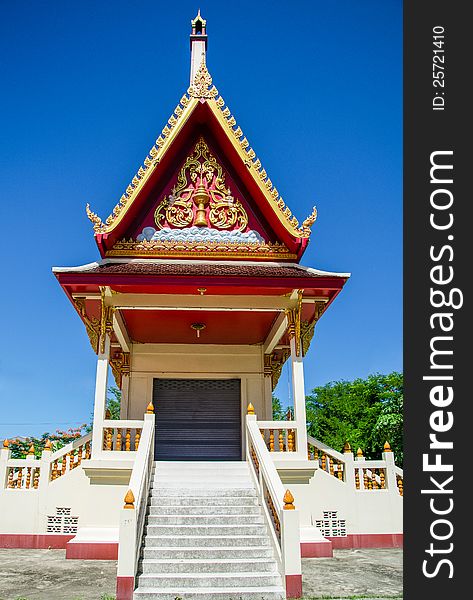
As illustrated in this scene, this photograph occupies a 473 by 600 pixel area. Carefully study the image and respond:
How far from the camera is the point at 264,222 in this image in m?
10.8

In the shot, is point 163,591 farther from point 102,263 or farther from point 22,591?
point 102,263

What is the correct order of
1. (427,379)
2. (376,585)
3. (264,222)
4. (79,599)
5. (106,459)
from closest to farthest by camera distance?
(427,379) → (79,599) → (376,585) → (106,459) → (264,222)

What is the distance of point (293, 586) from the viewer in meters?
5.95

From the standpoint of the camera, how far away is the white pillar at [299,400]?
9.06 meters

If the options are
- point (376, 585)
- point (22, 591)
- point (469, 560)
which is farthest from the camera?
point (376, 585)

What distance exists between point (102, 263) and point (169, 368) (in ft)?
10.2

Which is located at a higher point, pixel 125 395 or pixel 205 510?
pixel 125 395

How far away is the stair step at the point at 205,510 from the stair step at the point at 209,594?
1.55 meters

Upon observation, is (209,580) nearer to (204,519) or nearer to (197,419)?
(204,519)

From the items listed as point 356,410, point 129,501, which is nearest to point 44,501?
point 129,501

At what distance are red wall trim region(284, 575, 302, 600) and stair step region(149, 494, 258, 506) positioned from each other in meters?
1.87

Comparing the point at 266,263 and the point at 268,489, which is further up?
the point at 266,263

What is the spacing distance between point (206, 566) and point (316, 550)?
7.98 feet

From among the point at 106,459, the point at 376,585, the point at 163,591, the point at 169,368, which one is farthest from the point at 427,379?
the point at 169,368
